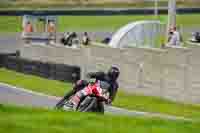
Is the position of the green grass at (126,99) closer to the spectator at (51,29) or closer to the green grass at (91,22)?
the spectator at (51,29)

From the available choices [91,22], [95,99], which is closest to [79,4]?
[91,22]

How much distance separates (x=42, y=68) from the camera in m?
24.8

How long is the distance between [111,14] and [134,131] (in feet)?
154

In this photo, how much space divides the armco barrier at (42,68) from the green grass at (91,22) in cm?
1889

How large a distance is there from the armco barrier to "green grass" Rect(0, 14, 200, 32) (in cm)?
1889

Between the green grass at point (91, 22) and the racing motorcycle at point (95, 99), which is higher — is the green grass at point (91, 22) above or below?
above

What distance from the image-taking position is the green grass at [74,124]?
22.4ft

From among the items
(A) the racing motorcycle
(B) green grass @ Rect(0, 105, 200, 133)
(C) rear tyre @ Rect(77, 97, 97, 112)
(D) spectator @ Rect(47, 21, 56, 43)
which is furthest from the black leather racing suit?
(D) spectator @ Rect(47, 21, 56, 43)

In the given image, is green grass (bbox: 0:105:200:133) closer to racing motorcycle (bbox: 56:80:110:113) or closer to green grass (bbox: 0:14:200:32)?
racing motorcycle (bbox: 56:80:110:113)

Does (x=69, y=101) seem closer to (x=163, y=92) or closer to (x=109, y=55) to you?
(x=163, y=92)

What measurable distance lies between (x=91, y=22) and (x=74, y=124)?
4445 cm

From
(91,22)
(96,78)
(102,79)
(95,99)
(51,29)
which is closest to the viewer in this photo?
(95,99)

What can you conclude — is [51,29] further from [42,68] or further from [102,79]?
[102,79]

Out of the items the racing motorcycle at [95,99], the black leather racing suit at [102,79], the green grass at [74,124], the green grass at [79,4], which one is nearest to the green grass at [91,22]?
the green grass at [79,4]
